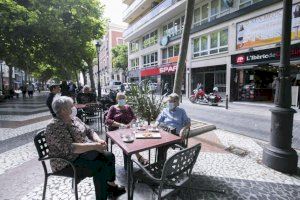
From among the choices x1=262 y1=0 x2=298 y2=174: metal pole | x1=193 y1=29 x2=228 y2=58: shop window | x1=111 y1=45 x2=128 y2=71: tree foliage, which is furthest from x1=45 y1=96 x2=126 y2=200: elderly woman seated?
x1=111 y1=45 x2=128 y2=71: tree foliage

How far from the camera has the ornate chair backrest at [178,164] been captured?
7.71ft

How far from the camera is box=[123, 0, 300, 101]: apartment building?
1432 cm

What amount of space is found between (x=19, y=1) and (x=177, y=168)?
16.3 metres

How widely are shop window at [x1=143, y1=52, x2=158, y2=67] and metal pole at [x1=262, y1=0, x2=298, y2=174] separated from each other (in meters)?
24.9

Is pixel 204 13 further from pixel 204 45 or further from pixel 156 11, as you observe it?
pixel 156 11

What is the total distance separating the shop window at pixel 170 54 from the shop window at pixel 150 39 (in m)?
2.85

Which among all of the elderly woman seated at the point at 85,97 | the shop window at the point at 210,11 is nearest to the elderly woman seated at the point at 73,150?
the elderly woman seated at the point at 85,97

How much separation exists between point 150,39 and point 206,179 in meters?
27.7

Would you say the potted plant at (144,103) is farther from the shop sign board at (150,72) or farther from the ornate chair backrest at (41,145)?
the shop sign board at (150,72)

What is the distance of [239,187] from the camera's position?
3.62 metres

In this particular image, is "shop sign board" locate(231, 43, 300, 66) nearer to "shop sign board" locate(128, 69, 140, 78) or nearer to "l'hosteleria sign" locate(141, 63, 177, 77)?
"l'hosteleria sign" locate(141, 63, 177, 77)

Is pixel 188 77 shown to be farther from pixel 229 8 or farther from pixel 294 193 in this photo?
pixel 294 193

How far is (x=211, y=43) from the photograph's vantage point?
Result: 63.4 feet

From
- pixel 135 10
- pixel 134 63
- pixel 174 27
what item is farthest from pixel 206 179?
pixel 134 63
